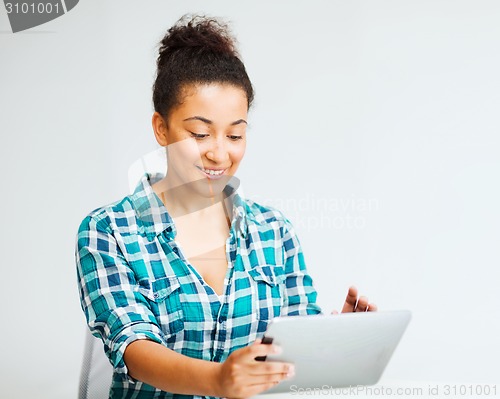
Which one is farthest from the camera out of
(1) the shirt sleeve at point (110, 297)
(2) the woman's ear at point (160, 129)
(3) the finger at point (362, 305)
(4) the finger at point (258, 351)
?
(2) the woman's ear at point (160, 129)

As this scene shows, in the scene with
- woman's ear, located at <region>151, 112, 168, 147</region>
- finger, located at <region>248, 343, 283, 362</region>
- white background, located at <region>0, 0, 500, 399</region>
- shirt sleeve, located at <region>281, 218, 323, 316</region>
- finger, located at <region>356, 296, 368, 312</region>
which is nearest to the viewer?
finger, located at <region>248, 343, 283, 362</region>

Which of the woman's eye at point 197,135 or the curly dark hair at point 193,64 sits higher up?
the curly dark hair at point 193,64

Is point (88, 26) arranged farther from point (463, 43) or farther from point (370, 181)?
point (463, 43)

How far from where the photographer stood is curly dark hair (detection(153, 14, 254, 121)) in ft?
5.33

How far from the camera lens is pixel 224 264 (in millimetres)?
1685

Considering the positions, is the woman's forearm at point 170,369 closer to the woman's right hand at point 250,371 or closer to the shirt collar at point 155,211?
the woman's right hand at point 250,371

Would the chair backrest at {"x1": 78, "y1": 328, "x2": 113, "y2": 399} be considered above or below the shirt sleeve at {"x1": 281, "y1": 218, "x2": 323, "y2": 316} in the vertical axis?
below

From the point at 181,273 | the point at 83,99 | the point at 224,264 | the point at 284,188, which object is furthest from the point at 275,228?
the point at 83,99

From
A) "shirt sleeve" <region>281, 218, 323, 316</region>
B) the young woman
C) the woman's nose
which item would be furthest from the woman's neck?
"shirt sleeve" <region>281, 218, 323, 316</region>

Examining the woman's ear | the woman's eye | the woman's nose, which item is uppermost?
the woman's ear

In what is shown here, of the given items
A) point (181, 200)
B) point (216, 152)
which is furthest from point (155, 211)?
point (216, 152)

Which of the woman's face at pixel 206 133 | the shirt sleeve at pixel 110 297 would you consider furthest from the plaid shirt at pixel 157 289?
the woman's face at pixel 206 133

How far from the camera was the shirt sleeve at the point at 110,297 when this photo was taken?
1.43m

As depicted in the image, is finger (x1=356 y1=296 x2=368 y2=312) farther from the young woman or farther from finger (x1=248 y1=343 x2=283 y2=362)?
finger (x1=248 y1=343 x2=283 y2=362)
